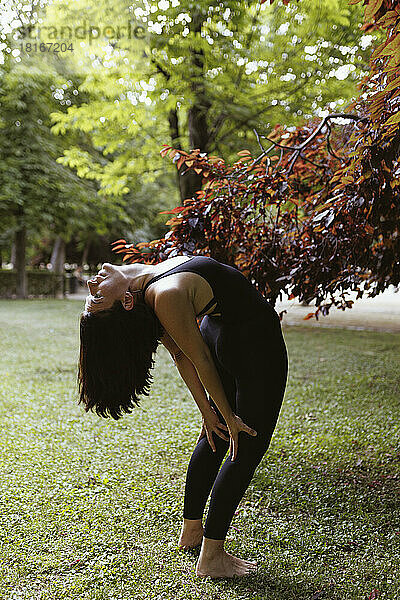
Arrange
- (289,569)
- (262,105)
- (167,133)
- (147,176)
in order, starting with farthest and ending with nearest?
(147,176), (167,133), (262,105), (289,569)

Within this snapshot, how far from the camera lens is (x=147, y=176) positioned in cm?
1377

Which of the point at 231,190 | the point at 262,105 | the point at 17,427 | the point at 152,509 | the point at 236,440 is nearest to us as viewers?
the point at 236,440

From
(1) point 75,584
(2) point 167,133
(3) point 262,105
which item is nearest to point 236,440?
(1) point 75,584

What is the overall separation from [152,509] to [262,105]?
334 inches

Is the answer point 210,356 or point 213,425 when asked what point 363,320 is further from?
point 210,356

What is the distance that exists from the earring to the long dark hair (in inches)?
0.8

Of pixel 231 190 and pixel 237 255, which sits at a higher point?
pixel 231 190

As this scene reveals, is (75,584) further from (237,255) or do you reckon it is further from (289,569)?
(237,255)

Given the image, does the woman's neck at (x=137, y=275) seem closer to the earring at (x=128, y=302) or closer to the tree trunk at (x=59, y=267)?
the earring at (x=128, y=302)

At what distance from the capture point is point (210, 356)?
7.00 feet

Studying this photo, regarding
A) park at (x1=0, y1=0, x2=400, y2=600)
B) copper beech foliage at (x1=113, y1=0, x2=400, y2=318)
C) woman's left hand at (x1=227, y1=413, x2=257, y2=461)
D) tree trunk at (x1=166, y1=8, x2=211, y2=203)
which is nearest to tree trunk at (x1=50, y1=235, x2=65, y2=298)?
park at (x1=0, y1=0, x2=400, y2=600)

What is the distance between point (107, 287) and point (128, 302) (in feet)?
0.36

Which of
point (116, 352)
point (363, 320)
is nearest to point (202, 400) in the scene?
point (116, 352)

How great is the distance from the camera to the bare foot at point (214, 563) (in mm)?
2293
